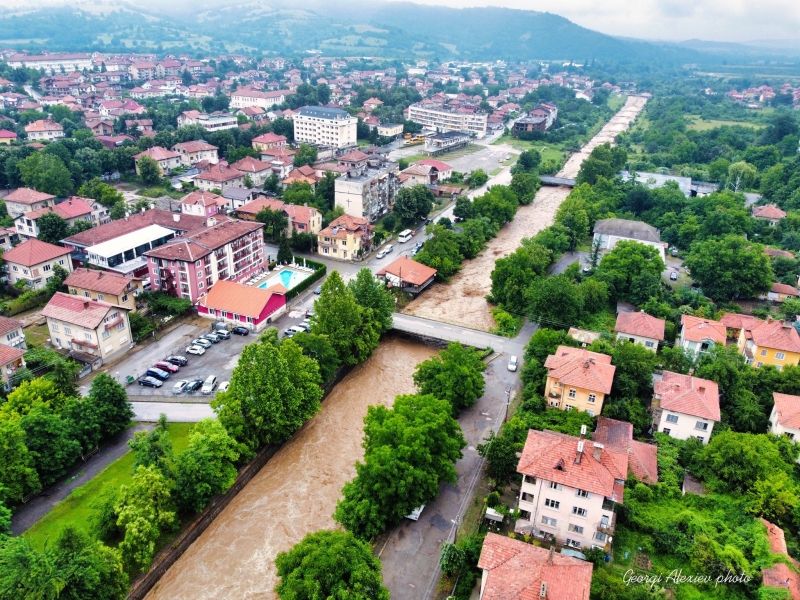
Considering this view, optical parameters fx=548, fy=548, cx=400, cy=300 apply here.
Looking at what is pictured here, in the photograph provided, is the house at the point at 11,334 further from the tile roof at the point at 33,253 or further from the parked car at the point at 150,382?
the tile roof at the point at 33,253

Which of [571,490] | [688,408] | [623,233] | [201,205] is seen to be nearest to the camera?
[571,490]

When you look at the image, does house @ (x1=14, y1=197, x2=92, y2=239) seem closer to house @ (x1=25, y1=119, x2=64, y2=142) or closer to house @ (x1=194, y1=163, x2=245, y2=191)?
house @ (x1=194, y1=163, x2=245, y2=191)

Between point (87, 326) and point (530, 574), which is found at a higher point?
point (530, 574)

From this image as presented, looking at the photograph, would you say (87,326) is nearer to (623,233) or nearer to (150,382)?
(150,382)

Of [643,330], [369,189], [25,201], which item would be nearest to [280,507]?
[643,330]

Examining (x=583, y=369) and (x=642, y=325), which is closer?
(x=583, y=369)

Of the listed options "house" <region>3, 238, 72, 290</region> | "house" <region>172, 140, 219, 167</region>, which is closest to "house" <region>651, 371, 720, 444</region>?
"house" <region>3, 238, 72, 290</region>

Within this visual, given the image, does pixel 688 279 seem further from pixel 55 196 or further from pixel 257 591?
pixel 55 196
